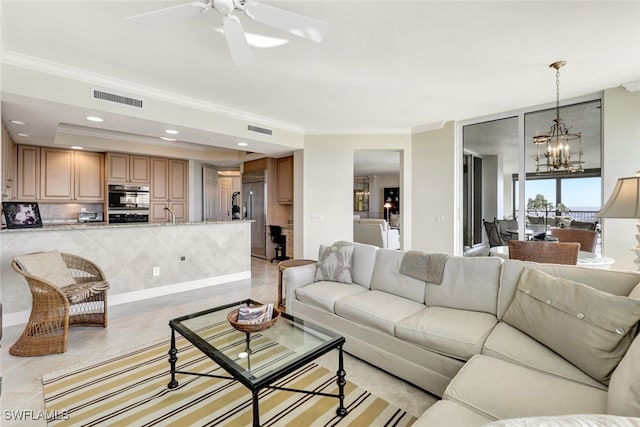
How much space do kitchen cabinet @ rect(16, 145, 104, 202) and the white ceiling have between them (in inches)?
84.9

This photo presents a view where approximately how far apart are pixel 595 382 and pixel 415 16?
8.05 ft

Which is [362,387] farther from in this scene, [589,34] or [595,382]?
[589,34]

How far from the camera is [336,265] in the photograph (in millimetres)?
3047

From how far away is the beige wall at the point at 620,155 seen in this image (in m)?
3.39

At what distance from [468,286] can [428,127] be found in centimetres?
360

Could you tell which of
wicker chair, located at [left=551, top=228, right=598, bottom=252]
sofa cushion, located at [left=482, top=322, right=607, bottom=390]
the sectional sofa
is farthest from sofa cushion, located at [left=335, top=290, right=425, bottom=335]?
wicker chair, located at [left=551, top=228, right=598, bottom=252]

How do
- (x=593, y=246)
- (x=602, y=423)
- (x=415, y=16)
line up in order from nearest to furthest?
(x=602, y=423) < (x=415, y=16) < (x=593, y=246)

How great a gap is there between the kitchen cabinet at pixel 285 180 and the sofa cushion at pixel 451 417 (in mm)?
5286

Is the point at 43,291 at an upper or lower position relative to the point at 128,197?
lower

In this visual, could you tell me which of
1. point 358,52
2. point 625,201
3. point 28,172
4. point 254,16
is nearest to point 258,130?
point 358,52

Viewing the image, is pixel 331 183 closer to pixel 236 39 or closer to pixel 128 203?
pixel 236 39

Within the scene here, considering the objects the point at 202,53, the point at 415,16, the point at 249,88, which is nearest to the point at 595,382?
the point at 415,16

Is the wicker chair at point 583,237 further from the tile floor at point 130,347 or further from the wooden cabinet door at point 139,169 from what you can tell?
the wooden cabinet door at point 139,169

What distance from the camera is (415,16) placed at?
2137mm
